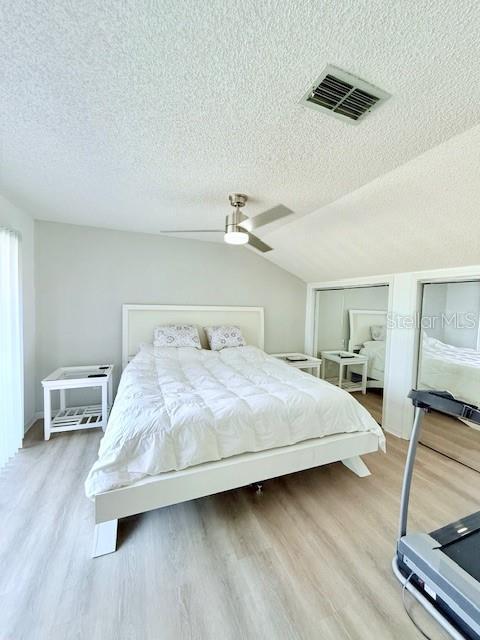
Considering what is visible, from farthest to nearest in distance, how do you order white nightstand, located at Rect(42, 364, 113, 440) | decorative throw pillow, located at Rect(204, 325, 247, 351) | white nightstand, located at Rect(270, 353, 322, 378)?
white nightstand, located at Rect(270, 353, 322, 378)
decorative throw pillow, located at Rect(204, 325, 247, 351)
white nightstand, located at Rect(42, 364, 113, 440)

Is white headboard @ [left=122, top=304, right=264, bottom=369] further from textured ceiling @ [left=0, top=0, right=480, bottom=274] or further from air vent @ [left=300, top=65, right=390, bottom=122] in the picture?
air vent @ [left=300, top=65, right=390, bottom=122]

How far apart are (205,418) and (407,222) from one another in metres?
2.15

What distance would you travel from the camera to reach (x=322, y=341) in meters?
4.45

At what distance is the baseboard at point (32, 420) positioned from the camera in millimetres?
2775

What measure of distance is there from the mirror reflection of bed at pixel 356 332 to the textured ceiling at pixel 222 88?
7.36 ft

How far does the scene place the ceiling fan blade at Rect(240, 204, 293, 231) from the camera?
1.80m

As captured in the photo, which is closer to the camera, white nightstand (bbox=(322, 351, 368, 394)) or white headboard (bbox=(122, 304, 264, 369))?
white headboard (bbox=(122, 304, 264, 369))

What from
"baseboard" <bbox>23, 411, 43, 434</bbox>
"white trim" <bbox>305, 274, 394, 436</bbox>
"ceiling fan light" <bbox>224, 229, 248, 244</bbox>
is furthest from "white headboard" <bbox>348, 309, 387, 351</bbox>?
"baseboard" <bbox>23, 411, 43, 434</bbox>

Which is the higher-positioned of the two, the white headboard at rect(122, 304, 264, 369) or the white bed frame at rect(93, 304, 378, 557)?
the white headboard at rect(122, 304, 264, 369)

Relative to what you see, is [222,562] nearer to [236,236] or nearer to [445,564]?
[445,564]

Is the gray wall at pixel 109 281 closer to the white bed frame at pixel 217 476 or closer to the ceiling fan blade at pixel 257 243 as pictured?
the ceiling fan blade at pixel 257 243

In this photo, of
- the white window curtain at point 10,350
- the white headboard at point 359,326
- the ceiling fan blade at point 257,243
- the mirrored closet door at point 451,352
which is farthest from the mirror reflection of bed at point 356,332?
the white window curtain at point 10,350

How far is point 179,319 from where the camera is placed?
3.68m

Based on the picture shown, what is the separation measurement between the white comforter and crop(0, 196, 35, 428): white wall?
4.22ft
